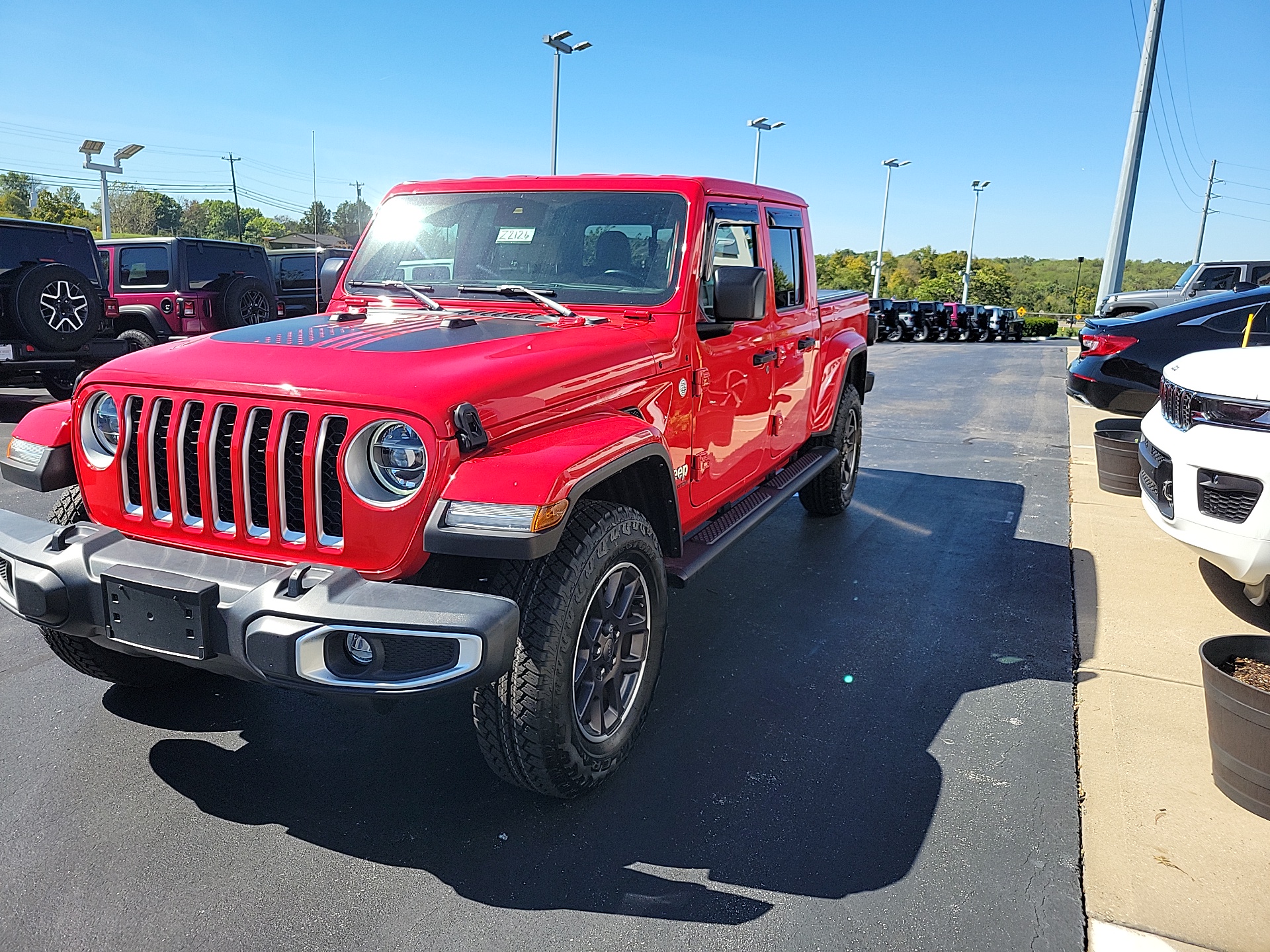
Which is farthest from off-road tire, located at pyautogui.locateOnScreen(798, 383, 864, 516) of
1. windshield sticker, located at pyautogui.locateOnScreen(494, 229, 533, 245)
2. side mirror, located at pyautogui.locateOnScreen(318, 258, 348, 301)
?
side mirror, located at pyautogui.locateOnScreen(318, 258, 348, 301)

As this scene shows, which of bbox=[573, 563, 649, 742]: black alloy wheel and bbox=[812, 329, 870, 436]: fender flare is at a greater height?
bbox=[812, 329, 870, 436]: fender flare

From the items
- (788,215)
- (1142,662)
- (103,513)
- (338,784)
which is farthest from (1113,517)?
(103,513)

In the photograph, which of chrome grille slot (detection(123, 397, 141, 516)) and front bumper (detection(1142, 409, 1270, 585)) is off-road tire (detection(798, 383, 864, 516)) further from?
chrome grille slot (detection(123, 397, 141, 516))

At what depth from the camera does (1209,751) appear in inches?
127

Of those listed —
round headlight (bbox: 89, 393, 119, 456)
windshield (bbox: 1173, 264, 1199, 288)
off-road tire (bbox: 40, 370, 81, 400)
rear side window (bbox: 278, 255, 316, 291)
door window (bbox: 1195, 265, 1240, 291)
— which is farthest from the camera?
windshield (bbox: 1173, 264, 1199, 288)

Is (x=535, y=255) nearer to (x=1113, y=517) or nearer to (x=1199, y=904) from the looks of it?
(x=1199, y=904)

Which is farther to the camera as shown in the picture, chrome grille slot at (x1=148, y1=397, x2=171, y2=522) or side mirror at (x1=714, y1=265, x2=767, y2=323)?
side mirror at (x1=714, y1=265, x2=767, y2=323)

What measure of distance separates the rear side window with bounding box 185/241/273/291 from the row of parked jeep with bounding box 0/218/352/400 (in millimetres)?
11

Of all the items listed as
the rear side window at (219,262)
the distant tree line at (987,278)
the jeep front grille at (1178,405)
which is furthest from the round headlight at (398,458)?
the distant tree line at (987,278)

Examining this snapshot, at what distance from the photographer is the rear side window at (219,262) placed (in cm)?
1191

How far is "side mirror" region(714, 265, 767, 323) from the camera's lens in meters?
3.59

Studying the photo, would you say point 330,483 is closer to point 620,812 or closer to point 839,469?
point 620,812

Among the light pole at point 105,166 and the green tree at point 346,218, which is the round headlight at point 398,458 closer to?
the light pole at point 105,166

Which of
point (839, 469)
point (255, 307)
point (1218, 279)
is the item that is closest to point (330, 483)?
point (839, 469)
